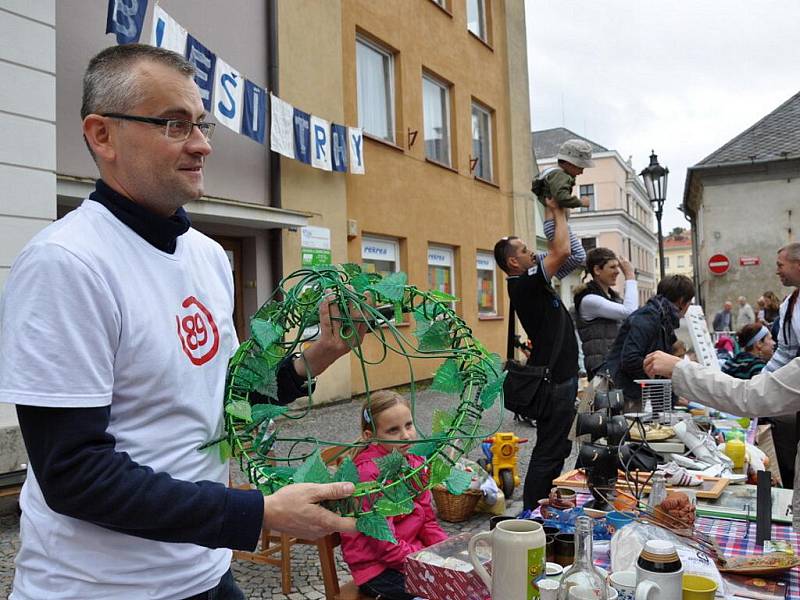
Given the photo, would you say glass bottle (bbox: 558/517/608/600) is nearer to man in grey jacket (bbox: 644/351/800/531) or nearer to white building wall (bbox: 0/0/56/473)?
man in grey jacket (bbox: 644/351/800/531)

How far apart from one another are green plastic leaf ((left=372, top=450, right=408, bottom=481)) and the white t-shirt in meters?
0.38

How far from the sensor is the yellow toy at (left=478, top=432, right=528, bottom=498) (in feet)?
17.4

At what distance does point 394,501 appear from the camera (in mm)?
1241

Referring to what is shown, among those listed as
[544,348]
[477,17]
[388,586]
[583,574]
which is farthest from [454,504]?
[477,17]

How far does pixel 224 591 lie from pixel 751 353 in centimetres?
806

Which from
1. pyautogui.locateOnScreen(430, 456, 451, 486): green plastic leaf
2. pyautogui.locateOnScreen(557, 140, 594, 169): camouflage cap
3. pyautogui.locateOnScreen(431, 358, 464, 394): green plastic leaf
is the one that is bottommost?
pyautogui.locateOnScreen(430, 456, 451, 486): green plastic leaf

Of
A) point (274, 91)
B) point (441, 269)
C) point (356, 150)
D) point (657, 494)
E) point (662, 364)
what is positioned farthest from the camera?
point (441, 269)

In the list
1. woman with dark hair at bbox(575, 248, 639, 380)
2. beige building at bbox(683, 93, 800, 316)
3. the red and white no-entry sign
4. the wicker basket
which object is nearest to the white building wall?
the wicker basket

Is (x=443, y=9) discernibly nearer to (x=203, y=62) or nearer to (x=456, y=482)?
(x=203, y=62)

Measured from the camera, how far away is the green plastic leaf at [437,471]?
129 centimetres

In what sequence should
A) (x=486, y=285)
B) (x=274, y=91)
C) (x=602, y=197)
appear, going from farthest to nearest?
(x=602, y=197)
(x=486, y=285)
(x=274, y=91)

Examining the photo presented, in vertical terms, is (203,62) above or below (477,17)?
below

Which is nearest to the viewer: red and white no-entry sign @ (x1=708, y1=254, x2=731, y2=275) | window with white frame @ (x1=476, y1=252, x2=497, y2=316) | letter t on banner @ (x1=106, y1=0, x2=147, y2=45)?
letter t on banner @ (x1=106, y1=0, x2=147, y2=45)

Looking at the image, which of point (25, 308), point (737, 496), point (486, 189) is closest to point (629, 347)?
point (737, 496)
